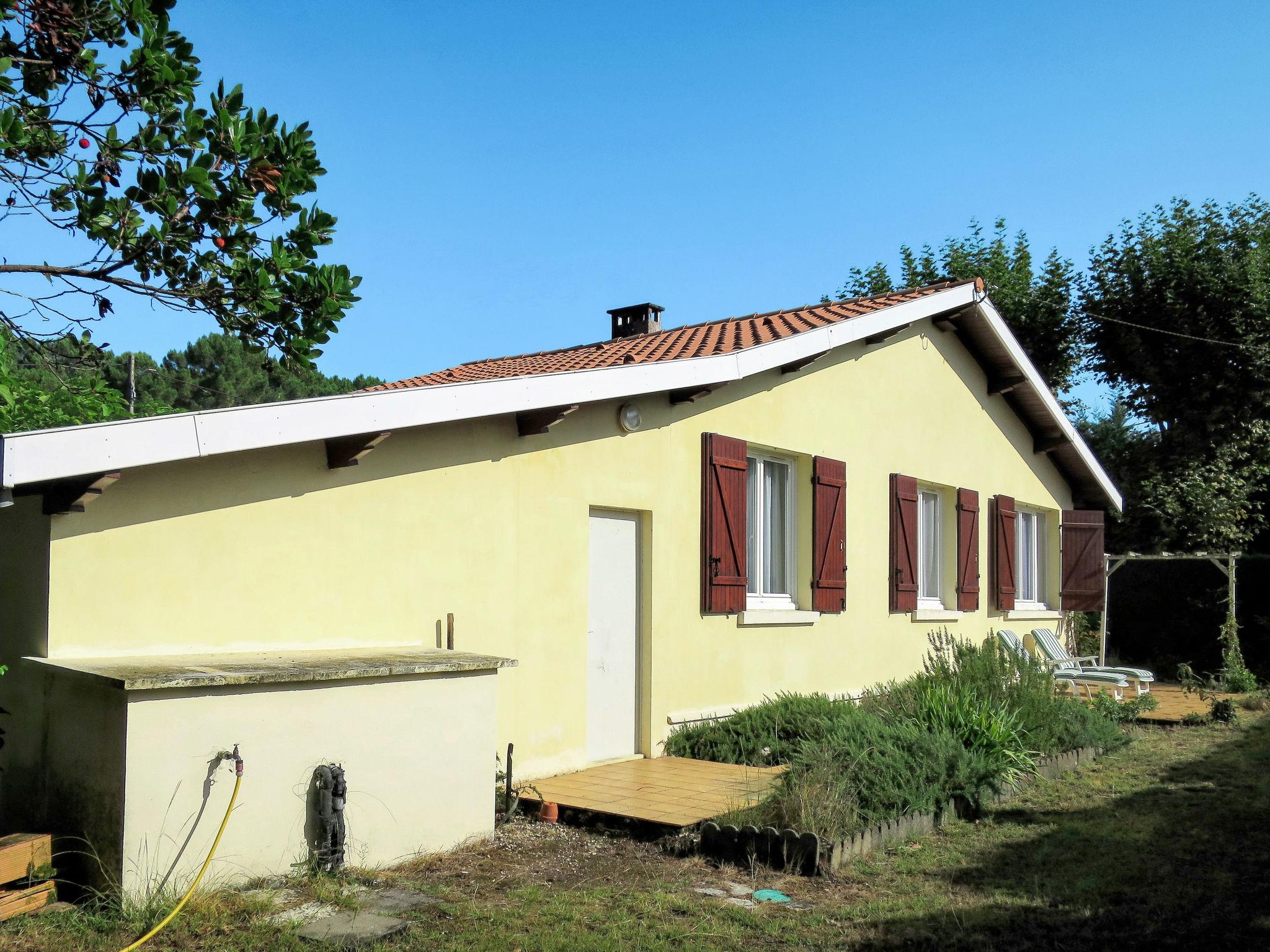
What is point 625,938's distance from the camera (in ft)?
14.5

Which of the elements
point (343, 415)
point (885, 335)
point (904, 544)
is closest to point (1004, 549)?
point (904, 544)

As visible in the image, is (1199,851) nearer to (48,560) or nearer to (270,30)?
(48,560)

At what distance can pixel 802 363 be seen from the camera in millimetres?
10016

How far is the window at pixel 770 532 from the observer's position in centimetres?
970

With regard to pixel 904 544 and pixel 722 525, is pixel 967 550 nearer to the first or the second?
pixel 904 544

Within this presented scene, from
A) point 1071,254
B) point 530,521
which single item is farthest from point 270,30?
point 1071,254

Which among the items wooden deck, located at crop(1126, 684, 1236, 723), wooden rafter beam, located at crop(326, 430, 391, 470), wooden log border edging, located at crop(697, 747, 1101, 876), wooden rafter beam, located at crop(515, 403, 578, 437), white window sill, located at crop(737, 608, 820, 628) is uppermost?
wooden rafter beam, located at crop(515, 403, 578, 437)

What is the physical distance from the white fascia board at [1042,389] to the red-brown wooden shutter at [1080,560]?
28.4 inches

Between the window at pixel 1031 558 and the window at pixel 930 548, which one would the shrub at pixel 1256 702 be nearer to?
the window at pixel 1031 558

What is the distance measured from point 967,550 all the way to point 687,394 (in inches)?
235

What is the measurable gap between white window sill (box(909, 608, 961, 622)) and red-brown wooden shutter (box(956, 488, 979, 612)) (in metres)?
0.16

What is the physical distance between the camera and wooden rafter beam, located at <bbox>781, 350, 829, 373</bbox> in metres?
9.64

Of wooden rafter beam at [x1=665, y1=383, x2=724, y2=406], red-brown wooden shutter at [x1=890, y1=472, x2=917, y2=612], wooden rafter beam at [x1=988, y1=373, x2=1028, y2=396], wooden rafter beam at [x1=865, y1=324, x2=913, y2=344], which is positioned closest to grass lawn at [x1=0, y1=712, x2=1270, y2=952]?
wooden rafter beam at [x1=665, y1=383, x2=724, y2=406]

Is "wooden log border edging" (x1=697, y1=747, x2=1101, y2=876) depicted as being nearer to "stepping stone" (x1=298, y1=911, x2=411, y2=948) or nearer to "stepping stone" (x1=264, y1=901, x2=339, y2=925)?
"stepping stone" (x1=298, y1=911, x2=411, y2=948)
